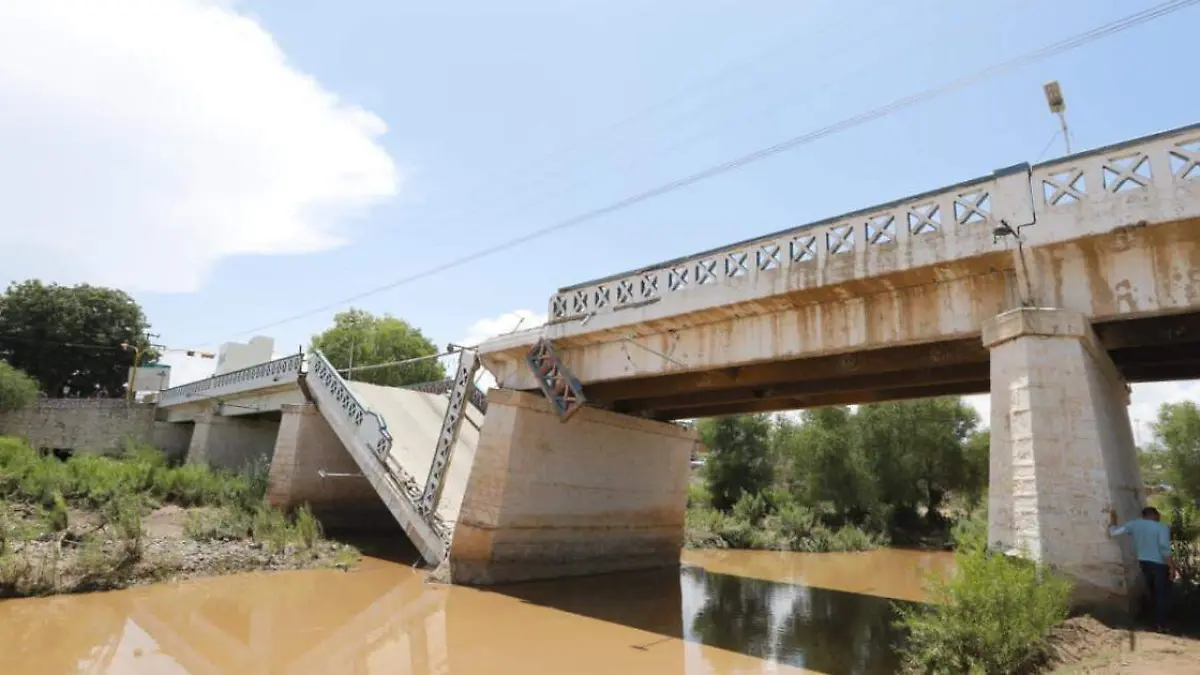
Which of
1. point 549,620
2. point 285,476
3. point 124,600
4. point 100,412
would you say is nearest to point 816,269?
point 549,620

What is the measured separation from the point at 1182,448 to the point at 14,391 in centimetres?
4898

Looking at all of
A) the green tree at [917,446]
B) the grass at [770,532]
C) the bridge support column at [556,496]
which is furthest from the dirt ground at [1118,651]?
the green tree at [917,446]

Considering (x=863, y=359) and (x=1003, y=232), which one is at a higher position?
(x=1003, y=232)

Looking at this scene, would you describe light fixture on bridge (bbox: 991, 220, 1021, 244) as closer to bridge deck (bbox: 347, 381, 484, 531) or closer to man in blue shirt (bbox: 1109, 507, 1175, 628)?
man in blue shirt (bbox: 1109, 507, 1175, 628)

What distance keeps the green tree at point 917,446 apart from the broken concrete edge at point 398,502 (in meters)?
20.3

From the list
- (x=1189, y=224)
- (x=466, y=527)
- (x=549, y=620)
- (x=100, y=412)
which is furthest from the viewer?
(x=100, y=412)

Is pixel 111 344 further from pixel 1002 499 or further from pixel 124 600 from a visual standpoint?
pixel 1002 499

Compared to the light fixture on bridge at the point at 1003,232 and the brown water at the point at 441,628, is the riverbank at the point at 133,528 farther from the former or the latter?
the light fixture on bridge at the point at 1003,232

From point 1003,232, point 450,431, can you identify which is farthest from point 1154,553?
point 450,431

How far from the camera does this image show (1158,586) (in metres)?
6.97

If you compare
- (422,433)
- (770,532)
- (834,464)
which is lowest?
(770,532)

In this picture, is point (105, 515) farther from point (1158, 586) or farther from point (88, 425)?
point (88, 425)

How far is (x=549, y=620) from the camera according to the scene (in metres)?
11.4

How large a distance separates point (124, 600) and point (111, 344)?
36.4 metres
